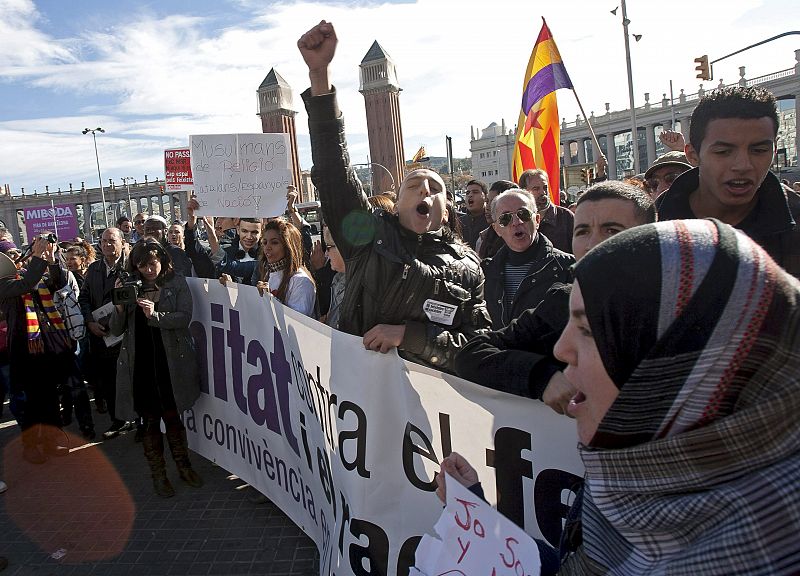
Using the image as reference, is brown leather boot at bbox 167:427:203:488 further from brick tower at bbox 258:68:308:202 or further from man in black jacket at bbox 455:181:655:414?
brick tower at bbox 258:68:308:202

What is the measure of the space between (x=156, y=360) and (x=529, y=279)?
9.67 ft

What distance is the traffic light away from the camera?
16.6m

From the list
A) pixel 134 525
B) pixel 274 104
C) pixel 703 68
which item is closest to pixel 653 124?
pixel 274 104

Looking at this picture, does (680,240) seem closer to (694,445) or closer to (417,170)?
(694,445)

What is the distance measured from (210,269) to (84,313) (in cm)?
126

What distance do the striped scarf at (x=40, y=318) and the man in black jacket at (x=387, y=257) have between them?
4.04m

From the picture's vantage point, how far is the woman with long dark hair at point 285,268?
13.2 ft

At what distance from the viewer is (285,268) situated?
4.21m

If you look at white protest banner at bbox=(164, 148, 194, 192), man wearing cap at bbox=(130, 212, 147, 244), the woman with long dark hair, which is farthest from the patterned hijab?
white protest banner at bbox=(164, 148, 194, 192)

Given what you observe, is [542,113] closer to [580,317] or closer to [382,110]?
[580,317]

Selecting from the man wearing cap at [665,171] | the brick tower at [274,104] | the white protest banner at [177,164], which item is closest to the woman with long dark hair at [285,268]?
the man wearing cap at [665,171]

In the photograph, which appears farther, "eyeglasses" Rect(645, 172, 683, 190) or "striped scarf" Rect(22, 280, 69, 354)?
"striped scarf" Rect(22, 280, 69, 354)

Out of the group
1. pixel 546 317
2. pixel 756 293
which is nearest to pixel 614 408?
pixel 756 293

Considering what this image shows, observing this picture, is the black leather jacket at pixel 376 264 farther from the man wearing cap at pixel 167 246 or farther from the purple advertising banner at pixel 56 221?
the purple advertising banner at pixel 56 221
